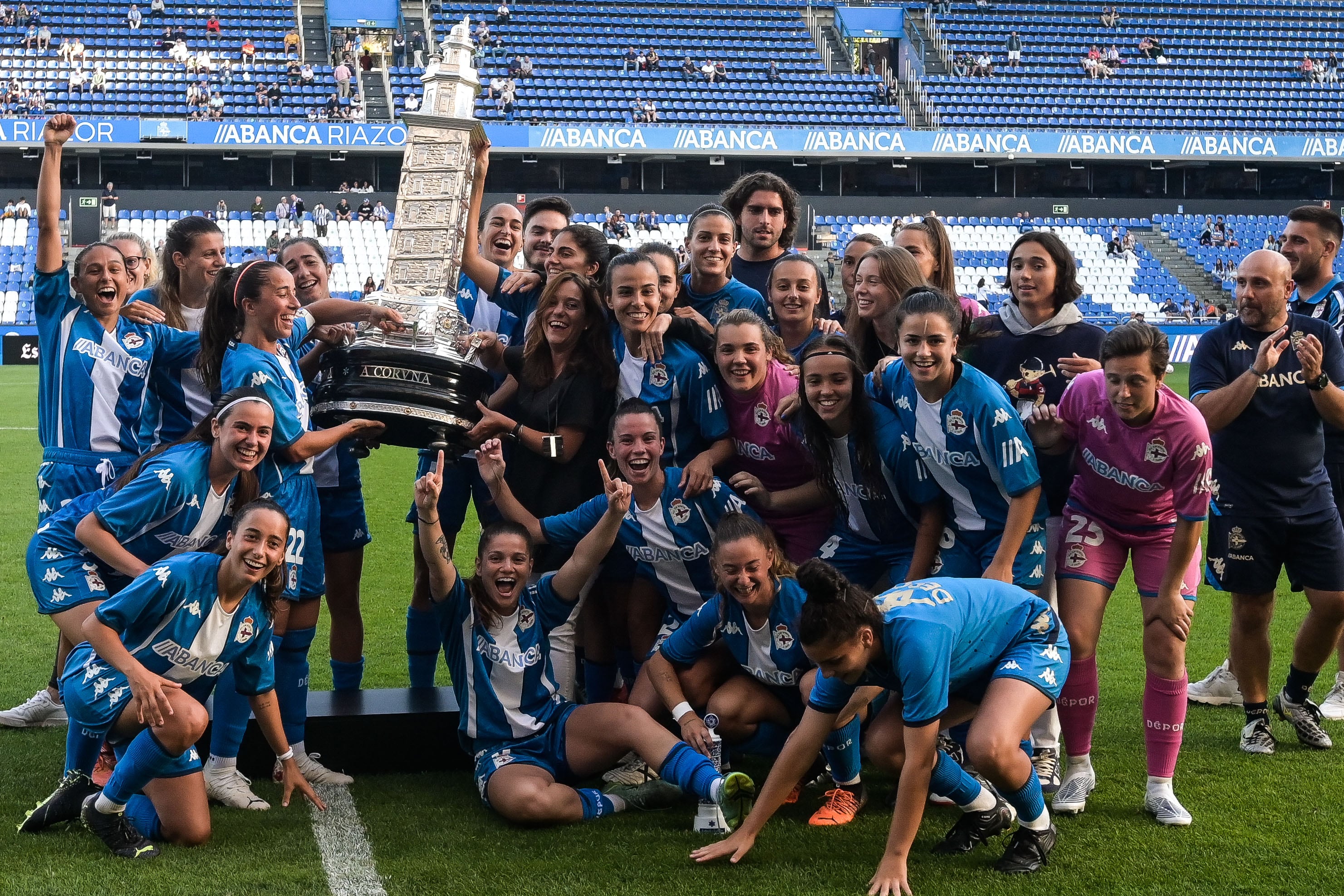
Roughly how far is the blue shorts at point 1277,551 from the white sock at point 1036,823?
1554 mm

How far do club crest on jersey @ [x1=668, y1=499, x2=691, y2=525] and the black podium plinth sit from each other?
3.26 feet

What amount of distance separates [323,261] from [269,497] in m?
1.59

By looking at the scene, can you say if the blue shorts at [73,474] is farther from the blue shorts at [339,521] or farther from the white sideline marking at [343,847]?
the white sideline marking at [343,847]

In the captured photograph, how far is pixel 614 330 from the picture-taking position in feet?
15.4

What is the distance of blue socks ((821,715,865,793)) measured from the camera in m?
4.01

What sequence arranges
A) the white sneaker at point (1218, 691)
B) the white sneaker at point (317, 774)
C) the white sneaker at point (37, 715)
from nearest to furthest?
the white sneaker at point (317, 774)
the white sneaker at point (37, 715)
the white sneaker at point (1218, 691)

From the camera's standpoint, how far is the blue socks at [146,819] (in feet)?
12.6

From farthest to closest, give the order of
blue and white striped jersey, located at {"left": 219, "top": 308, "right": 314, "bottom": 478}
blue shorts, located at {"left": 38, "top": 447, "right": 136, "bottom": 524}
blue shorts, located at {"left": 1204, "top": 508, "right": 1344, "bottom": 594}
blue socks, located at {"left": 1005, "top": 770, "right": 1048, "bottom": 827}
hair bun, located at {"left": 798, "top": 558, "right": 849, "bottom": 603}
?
blue shorts, located at {"left": 1204, "top": 508, "right": 1344, "bottom": 594} < blue shorts, located at {"left": 38, "top": 447, "right": 136, "bottom": 524} < blue and white striped jersey, located at {"left": 219, "top": 308, "right": 314, "bottom": 478} < blue socks, located at {"left": 1005, "top": 770, "right": 1048, "bottom": 827} < hair bun, located at {"left": 798, "top": 558, "right": 849, "bottom": 603}

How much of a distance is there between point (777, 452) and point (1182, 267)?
29551 mm

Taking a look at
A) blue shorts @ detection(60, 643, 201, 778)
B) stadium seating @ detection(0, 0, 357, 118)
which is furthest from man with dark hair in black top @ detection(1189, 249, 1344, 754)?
stadium seating @ detection(0, 0, 357, 118)

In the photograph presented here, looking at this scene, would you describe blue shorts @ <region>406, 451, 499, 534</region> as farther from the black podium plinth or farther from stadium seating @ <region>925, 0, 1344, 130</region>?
stadium seating @ <region>925, 0, 1344, 130</region>

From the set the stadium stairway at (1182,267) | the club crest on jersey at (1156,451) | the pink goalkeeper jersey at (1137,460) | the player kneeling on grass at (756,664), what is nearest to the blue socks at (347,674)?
the player kneeling on grass at (756,664)

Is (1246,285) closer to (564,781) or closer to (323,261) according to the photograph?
(564,781)

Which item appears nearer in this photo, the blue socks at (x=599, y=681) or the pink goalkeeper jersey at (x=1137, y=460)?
the pink goalkeeper jersey at (x=1137, y=460)
